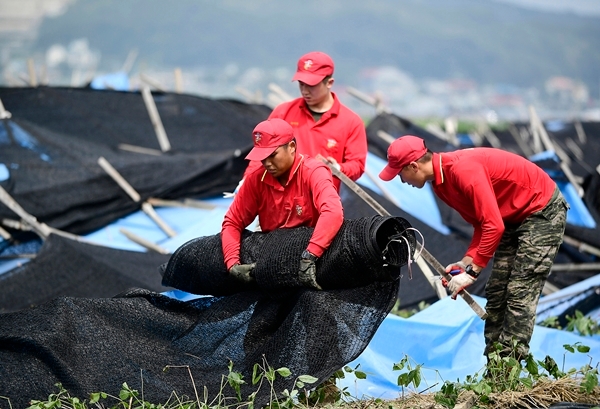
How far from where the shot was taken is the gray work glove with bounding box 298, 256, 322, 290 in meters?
3.98

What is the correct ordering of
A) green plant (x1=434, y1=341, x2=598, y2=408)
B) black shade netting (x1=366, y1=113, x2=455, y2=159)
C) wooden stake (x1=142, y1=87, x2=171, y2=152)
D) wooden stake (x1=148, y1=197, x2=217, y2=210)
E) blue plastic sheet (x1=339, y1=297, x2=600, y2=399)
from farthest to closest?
black shade netting (x1=366, y1=113, x2=455, y2=159) < wooden stake (x1=142, y1=87, x2=171, y2=152) < wooden stake (x1=148, y1=197, x2=217, y2=210) < blue plastic sheet (x1=339, y1=297, x2=600, y2=399) < green plant (x1=434, y1=341, x2=598, y2=408)

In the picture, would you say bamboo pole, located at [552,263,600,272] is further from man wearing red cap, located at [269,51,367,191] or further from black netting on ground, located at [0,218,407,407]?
black netting on ground, located at [0,218,407,407]

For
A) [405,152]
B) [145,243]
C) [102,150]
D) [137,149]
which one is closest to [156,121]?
[137,149]

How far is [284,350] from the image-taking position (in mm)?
3936

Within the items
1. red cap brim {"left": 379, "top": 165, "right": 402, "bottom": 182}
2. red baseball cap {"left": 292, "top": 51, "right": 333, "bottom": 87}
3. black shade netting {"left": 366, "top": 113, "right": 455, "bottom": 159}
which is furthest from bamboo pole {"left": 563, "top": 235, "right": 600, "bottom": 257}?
red cap brim {"left": 379, "top": 165, "right": 402, "bottom": 182}

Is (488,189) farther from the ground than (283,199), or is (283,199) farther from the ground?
(488,189)

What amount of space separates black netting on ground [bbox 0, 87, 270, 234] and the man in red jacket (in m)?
3.74

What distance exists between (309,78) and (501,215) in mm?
1519

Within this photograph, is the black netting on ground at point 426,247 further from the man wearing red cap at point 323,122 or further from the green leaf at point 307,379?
the green leaf at point 307,379

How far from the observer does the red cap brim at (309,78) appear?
518 cm

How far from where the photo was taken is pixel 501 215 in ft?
14.4

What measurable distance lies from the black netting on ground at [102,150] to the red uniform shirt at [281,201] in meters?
4.22

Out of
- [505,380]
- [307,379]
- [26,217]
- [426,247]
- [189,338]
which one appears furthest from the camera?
[26,217]

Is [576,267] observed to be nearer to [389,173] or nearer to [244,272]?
[389,173]
